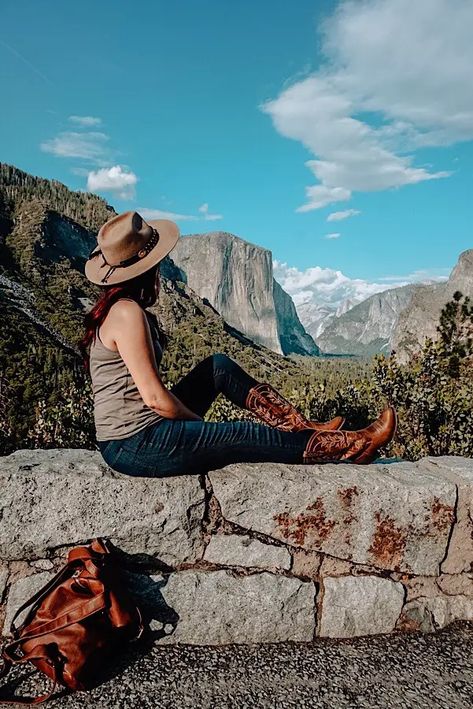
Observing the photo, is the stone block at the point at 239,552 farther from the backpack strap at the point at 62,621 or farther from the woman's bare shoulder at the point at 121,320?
the woman's bare shoulder at the point at 121,320

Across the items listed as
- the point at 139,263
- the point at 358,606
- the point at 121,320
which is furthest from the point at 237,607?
the point at 139,263

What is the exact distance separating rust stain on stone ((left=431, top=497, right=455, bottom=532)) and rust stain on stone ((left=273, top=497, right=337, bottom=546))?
2.18 ft

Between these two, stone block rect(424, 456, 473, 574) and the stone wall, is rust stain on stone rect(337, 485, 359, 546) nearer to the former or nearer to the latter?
the stone wall

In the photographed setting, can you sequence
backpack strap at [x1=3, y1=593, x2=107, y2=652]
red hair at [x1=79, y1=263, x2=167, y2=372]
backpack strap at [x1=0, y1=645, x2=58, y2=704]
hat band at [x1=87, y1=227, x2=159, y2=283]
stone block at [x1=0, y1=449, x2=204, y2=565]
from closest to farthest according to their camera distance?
backpack strap at [x1=0, y1=645, x2=58, y2=704]
backpack strap at [x1=3, y1=593, x2=107, y2=652]
stone block at [x1=0, y1=449, x2=204, y2=565]
red hair at [x1=79, y1=263, x2=167, y2=372]
hat band at [x1=87, y1=227, x2=159, y2=283]

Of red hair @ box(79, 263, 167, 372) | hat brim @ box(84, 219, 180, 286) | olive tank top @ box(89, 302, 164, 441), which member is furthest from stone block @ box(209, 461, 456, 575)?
hat brim @ box(84, 219, 180, 286)

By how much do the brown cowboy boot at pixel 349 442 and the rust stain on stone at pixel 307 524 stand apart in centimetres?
31

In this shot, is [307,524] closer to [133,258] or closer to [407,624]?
[407,624]

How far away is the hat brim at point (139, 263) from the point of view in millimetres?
3100

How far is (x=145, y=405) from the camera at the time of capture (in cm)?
308

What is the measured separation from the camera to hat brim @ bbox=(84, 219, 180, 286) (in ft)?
10.2

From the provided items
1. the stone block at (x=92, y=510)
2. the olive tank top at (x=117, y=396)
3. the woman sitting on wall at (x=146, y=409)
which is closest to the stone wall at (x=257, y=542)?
the stone block at (x=92, y=510)

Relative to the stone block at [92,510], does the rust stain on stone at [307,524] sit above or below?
below

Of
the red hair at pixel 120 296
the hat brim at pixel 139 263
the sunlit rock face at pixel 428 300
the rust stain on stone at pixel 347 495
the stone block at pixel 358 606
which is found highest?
the sunlit rock face at pixel 428 300

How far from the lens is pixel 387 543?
3.20m
